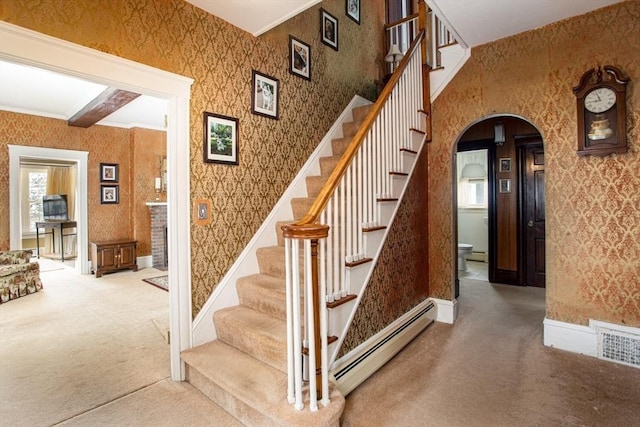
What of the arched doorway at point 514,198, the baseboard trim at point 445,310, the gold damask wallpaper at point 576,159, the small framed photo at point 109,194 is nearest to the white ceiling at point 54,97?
the small framed photo at point 109,194

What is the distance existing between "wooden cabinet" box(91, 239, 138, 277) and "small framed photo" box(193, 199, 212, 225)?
4150mm

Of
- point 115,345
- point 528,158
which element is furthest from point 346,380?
point 528,158

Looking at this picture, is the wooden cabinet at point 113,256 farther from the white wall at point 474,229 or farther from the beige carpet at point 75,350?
the white wall at point 474,229

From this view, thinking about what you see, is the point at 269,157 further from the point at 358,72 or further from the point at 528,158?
the point at 528,158

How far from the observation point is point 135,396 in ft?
7.08

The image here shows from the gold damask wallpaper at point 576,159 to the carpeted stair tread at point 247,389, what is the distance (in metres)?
2.36

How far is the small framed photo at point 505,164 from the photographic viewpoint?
16.0 ft

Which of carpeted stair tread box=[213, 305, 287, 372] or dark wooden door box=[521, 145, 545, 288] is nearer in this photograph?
carpeted stair tread box=[213, 305, 287, 372]

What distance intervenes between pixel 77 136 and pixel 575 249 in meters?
7.07

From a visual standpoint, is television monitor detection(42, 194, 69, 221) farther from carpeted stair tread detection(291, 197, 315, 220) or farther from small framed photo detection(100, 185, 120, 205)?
carpeted stair tread detection(291, 197, 315, 220)

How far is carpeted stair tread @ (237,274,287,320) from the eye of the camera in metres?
2.36

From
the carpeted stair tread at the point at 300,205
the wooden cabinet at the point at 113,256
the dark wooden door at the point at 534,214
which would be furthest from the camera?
the wooden cabinet at the point at 113,256

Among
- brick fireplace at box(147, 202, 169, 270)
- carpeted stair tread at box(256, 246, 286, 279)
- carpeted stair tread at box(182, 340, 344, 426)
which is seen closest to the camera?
carpeted stair tread at box(182, 340, 344, 426)

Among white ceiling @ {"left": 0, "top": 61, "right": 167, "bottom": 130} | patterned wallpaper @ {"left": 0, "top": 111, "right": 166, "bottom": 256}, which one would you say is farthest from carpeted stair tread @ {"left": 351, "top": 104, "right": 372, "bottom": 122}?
patterned wallpaper @ {"left": 0, "top": 111, "right": 166, "bottom": 256}
